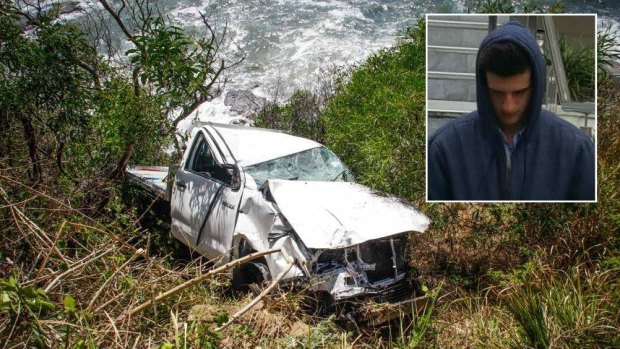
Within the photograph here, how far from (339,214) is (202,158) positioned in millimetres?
2044

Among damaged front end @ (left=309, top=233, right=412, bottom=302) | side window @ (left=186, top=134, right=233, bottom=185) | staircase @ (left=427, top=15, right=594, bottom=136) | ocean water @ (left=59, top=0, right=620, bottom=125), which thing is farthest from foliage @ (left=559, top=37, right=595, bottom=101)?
ocean water @ (left=59, top=0, right=620, bottom=125)

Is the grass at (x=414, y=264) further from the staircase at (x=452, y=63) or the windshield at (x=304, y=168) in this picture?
the staircase at (x=452, y=63)

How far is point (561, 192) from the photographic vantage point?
4598 millimetres

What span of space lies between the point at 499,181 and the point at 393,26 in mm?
12537

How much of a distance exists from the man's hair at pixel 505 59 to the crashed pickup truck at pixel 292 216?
1.43 metres

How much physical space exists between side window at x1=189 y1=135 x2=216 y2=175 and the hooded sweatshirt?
2.69m

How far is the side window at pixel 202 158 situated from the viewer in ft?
22.0

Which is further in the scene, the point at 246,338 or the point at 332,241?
the point at 332,241

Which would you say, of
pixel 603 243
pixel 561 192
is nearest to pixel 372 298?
pixel 561 192

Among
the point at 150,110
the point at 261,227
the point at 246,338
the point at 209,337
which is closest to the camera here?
the point at 209,337

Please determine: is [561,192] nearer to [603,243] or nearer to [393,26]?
[603,243]

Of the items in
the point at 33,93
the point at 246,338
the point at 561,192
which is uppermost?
the point at 33,93

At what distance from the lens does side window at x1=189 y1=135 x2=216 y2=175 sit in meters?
6.71

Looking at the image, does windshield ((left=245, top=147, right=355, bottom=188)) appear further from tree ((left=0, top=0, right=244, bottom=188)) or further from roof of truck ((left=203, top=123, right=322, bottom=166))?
tree ((left=0, top=0, right=244, bottom=188))
